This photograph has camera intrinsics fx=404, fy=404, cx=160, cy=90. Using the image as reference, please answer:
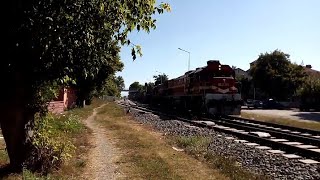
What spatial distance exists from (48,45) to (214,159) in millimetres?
6324

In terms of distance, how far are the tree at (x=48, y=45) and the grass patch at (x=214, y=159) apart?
4.10 meters

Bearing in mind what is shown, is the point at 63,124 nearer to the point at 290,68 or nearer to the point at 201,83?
the point at 201,83

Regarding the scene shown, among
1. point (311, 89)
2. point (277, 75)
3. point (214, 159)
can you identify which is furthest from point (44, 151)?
point (277, 75)

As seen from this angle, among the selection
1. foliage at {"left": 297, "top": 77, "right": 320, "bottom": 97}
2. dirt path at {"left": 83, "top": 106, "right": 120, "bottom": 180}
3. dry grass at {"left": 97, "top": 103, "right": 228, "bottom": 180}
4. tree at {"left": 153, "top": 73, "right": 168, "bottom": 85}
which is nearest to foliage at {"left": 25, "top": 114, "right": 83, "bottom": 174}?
dirt path at {"left": 83, "top": 106, "right": 120, "bottom": 180}

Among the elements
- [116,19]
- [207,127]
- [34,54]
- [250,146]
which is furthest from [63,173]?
[207,127]

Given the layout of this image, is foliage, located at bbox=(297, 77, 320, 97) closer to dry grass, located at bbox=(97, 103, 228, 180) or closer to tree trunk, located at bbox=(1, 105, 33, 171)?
dry grass, located at bbox=(97, 103, 228, 180)

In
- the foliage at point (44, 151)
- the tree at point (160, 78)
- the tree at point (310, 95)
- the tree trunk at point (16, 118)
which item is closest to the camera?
the tree trunk at point (16, 118)

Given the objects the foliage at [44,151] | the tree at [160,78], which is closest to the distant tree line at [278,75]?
the tree at [160,78]

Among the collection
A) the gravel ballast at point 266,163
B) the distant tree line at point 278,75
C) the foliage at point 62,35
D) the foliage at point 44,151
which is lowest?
the gravel ballast at point 266,163

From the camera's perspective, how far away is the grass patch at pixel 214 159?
9.74 metres

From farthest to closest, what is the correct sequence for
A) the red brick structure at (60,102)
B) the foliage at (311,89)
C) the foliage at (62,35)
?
the foliage at (311,89) → the red brick structure at (60,102) → the foliage at (62,35)

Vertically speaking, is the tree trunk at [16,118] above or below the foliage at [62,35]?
below

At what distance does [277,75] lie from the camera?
79812 millimetres

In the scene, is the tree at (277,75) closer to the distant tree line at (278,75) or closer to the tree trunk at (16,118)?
the distant tree line at (278,75)
